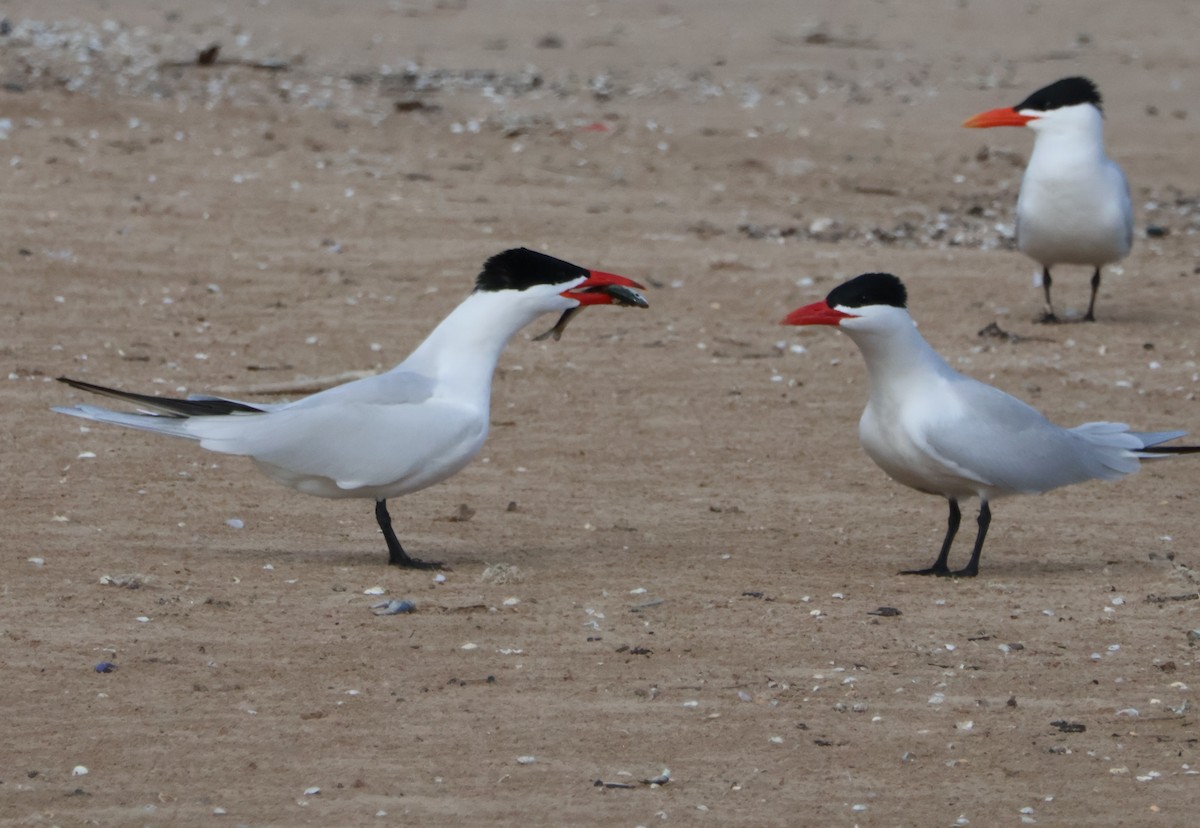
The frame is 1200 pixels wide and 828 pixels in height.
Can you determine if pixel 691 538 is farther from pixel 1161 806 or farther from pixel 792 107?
pixel 792 107

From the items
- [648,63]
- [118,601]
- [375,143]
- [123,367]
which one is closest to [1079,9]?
[648,63]

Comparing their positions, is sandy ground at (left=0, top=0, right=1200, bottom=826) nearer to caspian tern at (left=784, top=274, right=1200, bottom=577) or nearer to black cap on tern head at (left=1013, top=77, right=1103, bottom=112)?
caspian tern at (left=784, top=274, right=1200, bottom=577)

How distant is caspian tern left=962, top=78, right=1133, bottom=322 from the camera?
9070mm

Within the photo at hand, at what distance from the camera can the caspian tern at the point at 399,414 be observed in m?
5.27

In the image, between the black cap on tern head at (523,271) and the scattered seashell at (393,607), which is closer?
the scattered seashell at (393,607)

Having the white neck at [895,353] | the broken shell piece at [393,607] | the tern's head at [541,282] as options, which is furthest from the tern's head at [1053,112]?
the broken shell piece at [393,607]

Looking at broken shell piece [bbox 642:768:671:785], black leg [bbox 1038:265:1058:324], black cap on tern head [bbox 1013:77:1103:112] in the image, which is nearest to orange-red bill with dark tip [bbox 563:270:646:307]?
broken shell piece [bbox 642:768:671:785]

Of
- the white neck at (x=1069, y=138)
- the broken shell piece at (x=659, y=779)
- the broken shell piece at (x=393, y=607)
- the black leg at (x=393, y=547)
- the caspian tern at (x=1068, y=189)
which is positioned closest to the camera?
the broken shell piece at (x=659, y=779)

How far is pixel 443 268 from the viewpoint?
9477 millimetres

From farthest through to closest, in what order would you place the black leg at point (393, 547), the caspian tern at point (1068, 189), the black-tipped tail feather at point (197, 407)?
the caspian tern at point (1068, 189) < the black leg at point (393, 547) < the black-tipped tail feather at point (197, 407)

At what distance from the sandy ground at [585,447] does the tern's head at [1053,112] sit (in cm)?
96

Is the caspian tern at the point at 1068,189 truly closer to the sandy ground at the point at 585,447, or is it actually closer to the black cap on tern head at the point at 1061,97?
the black cap on tern head at the point at 1061,97

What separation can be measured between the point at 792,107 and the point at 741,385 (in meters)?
5.75

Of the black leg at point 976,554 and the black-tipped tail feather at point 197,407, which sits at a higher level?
the black-tipped tail feather at point 197,407
